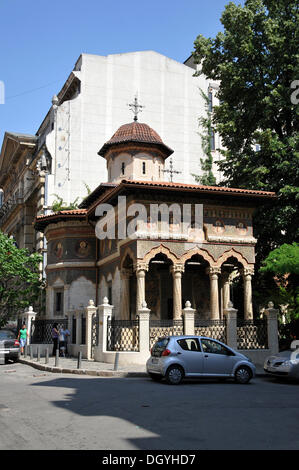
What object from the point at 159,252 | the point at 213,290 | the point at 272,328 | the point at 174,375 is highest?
the point at 159,252

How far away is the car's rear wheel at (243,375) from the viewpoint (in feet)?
47.2

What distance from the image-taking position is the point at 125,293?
23719 mm

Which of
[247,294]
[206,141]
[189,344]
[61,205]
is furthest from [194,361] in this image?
[206,141]

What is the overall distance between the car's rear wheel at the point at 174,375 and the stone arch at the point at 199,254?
878cm

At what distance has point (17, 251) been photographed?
3319 centimetres

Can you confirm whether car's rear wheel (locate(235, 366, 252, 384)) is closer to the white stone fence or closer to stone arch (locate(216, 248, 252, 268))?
the white stone fence

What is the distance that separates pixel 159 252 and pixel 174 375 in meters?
8.57

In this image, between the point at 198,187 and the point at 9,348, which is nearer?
the point at 9,348

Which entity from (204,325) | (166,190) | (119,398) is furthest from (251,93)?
(119,398)

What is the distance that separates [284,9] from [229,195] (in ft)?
34.9

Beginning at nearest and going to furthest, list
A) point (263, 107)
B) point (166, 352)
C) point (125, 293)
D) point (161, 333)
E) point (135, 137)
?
point (166, 352), point (161, 333), point (125, 293), point (263, 107), point (135, 137)

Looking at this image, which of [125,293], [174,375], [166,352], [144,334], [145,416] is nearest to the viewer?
[145,416]

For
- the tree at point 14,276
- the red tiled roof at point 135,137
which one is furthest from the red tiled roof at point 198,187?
the tree at point 14,276

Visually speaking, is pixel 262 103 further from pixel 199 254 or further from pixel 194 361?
pixel 194 361
